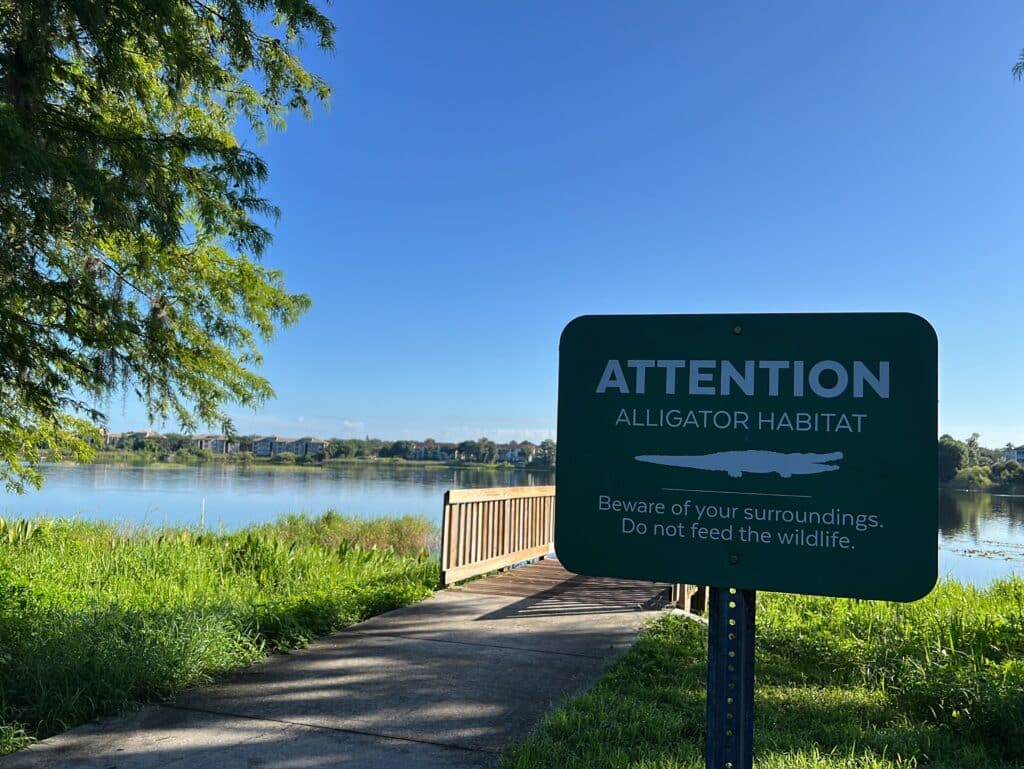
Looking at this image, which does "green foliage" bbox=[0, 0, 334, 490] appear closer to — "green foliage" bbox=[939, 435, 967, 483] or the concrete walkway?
the concrete walkway

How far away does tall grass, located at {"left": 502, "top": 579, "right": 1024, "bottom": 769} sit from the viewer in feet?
11.8

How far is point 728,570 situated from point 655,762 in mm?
1732

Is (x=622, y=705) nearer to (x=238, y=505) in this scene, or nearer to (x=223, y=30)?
(x=223, y=30)

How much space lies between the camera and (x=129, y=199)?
5.38m

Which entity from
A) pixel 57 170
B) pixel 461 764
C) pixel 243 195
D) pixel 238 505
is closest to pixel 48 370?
pixel 243 195

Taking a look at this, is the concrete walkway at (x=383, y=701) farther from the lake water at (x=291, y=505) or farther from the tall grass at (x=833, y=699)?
the lake water at (x=291, y=505)

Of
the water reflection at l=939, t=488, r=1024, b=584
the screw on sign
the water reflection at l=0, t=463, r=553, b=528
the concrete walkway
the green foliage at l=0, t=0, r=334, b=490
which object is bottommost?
the water reflection at l=0, t=463, r=553, b=528

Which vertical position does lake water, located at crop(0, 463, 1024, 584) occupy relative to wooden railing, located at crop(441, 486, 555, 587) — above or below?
below

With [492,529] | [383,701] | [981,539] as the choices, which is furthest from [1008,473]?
[383,701]

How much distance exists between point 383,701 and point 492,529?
4.43 metres

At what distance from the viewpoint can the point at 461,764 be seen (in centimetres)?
348

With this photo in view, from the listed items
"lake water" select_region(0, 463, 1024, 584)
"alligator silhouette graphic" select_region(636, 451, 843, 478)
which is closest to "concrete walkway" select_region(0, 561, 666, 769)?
"alligator silhouette graphic" select_region(636, 451, 843, 478)

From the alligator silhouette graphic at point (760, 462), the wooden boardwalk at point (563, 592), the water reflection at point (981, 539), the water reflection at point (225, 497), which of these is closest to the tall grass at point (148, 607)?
the wooden boardwalk at point (563, 592)

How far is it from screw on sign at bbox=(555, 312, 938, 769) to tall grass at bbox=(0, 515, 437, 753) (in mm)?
3100
